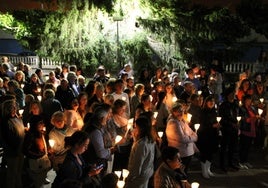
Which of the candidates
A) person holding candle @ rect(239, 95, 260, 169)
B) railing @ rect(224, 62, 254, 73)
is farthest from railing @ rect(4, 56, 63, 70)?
person holding candle @ rect(239, 95, 260, 169)

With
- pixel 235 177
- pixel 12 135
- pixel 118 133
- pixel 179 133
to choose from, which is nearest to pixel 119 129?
pixel 118 133

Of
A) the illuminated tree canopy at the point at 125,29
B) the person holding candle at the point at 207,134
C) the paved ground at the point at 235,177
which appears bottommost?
the paved ground at the point at 235,177

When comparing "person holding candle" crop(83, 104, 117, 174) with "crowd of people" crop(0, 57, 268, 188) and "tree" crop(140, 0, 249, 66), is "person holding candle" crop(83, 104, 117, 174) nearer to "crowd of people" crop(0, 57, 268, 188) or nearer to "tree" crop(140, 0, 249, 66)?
"crowd of people" crop(0, 57, 268, 188)

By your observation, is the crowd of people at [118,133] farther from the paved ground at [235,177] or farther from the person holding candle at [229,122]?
the paved ground at [235,177]

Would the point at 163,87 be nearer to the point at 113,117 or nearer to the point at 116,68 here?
the point at 113,117

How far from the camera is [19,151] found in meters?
7.39

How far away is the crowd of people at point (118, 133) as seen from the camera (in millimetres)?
Answer: 5379

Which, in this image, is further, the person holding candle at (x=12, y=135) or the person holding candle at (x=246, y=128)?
the person holding candle at (x=246, y=128)

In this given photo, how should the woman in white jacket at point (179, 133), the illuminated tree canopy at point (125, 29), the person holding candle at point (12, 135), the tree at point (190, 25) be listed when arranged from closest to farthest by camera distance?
the person holding candle at point (12, 135), the woman in white jacket at point (179, 133), the illuminated tree canopy at point (125, 29), the tree at point (190, 25)

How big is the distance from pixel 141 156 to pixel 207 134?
10.3ft

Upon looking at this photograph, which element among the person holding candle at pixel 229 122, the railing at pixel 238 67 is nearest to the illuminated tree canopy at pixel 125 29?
the railing at pixel 238 67

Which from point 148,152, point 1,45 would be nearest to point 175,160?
point 148,152

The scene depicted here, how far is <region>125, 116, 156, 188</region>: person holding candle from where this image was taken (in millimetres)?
6129

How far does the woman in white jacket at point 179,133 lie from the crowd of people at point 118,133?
0.06 ft
